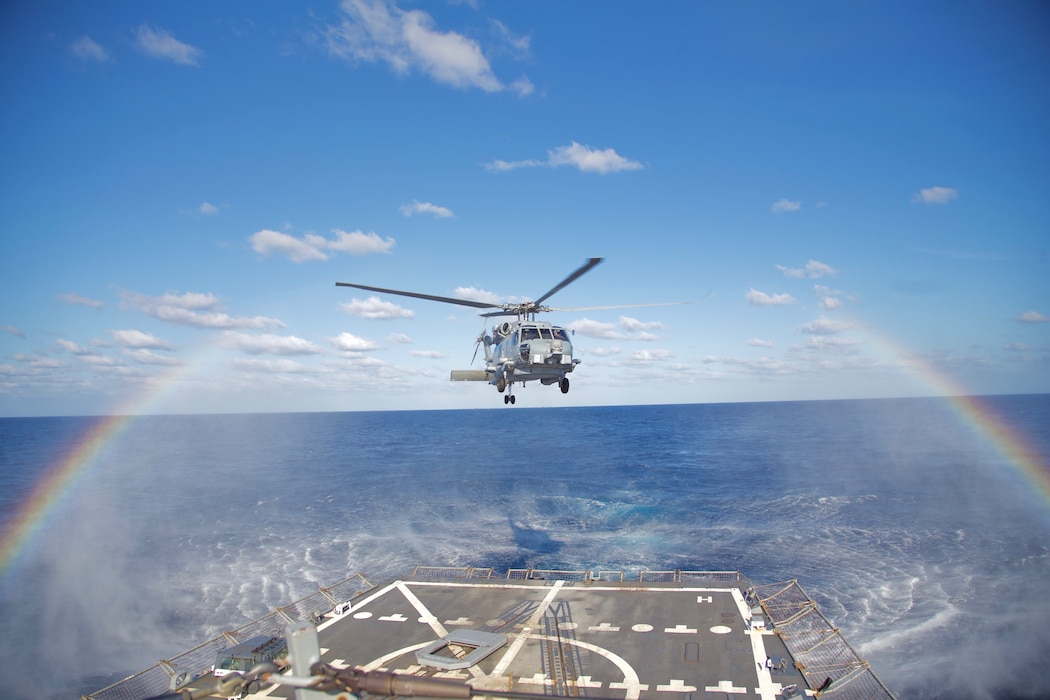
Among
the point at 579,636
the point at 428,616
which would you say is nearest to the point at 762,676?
the point at 579,636

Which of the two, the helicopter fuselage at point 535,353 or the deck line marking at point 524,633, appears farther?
the deck line marking at point 524,633

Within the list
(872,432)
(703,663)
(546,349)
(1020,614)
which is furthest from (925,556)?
(872,432)

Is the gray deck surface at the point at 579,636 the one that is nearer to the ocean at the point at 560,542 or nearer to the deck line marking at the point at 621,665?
the deck line marking at the point at 621,665

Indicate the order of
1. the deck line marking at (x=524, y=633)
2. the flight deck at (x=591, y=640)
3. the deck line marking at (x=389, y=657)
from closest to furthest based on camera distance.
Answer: the flight deck at (x=591, y=640), the deck line marking at (x=524, y=633), the deck line marking at (x=389, y=657)

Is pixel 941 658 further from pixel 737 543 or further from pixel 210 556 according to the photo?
pixel 210 556

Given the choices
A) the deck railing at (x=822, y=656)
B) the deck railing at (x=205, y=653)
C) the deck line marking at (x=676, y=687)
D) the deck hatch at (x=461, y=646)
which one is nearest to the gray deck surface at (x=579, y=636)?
the deck line marking at (x=676, y=687)

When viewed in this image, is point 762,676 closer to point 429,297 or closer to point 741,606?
point 741,606

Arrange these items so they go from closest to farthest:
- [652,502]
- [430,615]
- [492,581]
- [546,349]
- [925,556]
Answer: [546,349] → [430,615] → [492,581] → [925,556] → [652,502]
